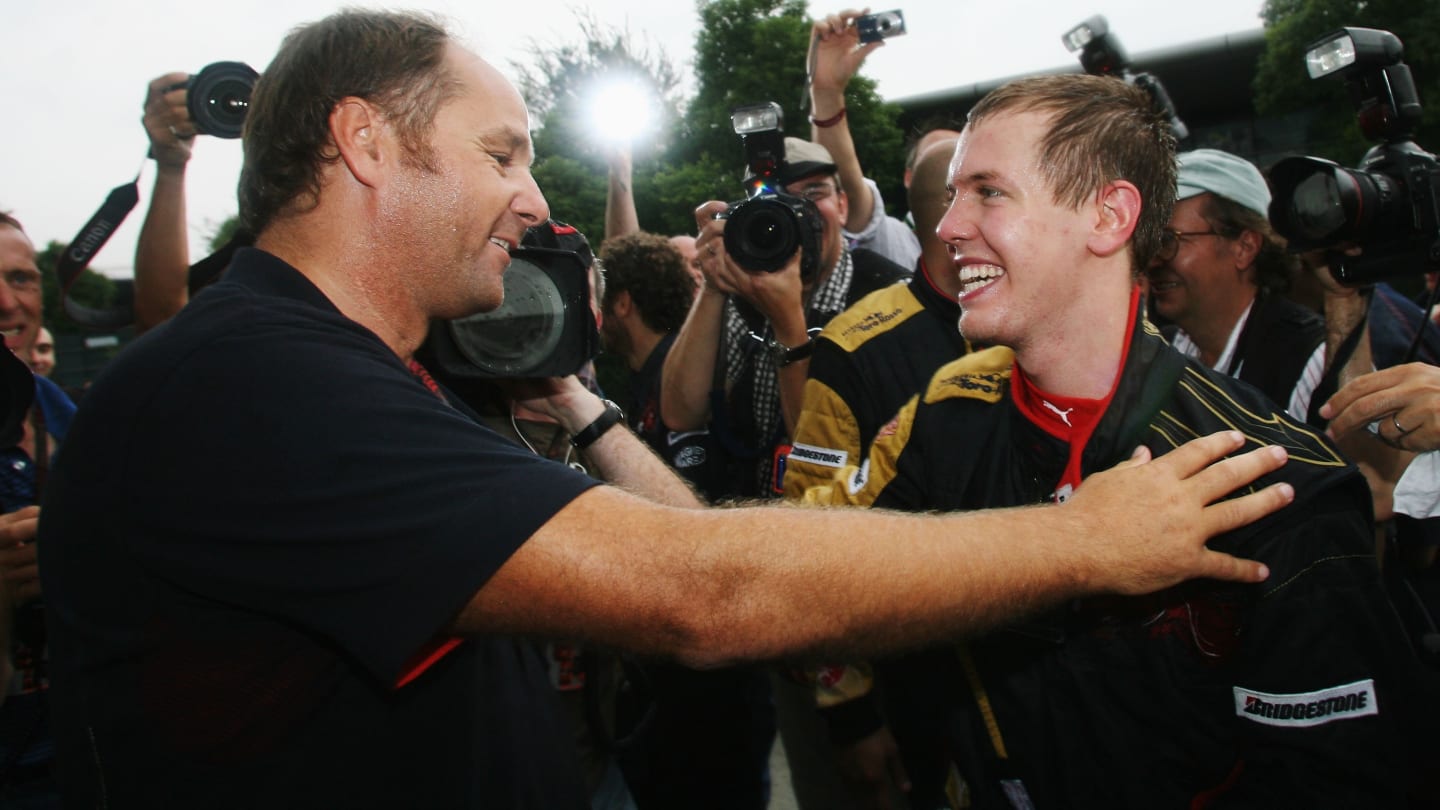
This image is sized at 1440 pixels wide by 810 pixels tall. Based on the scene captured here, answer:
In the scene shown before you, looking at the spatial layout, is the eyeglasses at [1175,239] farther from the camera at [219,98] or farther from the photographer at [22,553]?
the photographer at [22,553]

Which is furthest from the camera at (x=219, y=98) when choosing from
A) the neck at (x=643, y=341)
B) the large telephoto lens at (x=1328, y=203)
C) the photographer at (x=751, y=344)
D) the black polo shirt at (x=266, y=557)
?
the large telephoto lens at (x=1328, y=203)

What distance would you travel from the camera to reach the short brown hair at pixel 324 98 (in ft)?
4.84

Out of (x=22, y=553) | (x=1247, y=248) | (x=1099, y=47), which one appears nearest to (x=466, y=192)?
(x=22, y=553)

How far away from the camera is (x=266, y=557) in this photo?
1141mm

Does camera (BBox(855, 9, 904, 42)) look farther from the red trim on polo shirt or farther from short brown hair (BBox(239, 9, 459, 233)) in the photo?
the red trim on polo shirt

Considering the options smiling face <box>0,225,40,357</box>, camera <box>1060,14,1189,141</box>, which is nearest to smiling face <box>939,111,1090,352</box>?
camera <box>1060,14,1189,141</box>

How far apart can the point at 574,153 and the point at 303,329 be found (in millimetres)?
18681

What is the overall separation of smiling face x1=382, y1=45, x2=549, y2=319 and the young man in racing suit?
0.95m

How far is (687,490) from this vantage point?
2314mm

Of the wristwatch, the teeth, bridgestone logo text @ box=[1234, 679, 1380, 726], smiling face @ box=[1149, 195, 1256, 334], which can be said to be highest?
the teeth

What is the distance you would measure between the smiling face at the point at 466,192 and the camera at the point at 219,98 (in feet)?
4.81

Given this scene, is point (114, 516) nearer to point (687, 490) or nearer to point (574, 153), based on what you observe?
point (687, 490)

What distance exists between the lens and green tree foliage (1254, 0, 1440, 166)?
885 inches

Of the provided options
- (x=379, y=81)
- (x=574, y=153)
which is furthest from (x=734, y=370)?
(x=574, y=153)
